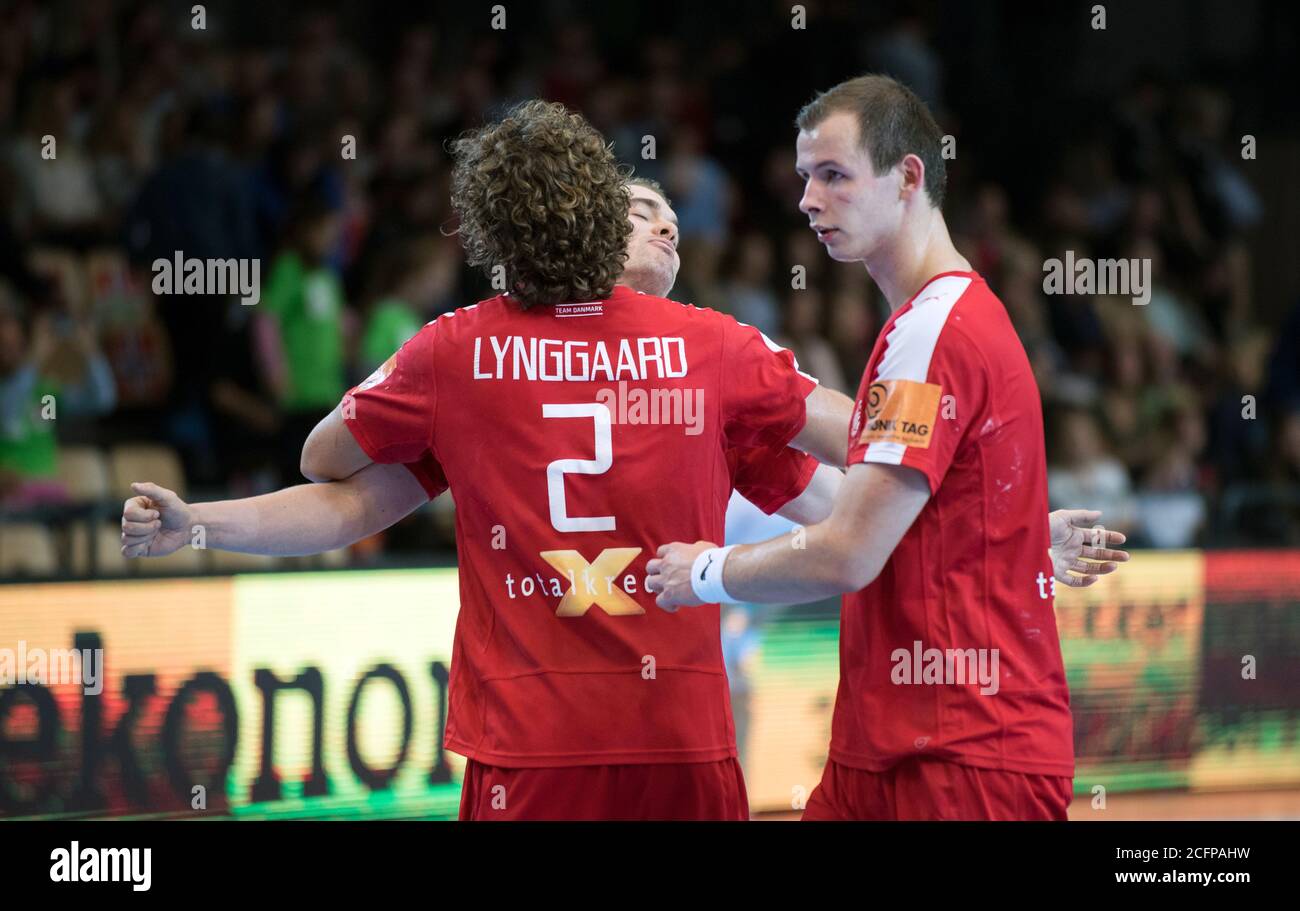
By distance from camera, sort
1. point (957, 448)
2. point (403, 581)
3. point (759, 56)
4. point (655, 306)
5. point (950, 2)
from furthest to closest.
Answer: point (950, 2)
point (759, 56)
point (403, 581)
point (655, 306)
point (957, 448)

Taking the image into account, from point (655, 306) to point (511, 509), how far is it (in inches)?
21.0

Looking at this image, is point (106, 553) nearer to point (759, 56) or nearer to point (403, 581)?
point (403, 581)

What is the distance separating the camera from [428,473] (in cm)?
365

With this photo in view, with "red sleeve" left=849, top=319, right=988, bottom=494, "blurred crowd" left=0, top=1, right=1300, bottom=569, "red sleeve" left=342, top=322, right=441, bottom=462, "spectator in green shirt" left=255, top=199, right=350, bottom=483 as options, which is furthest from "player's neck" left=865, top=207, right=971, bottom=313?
"spectator in green shirt" left=255, top=199, right=350, bottom=483

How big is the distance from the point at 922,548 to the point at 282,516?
142 cm

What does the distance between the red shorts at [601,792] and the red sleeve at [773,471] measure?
727 mm

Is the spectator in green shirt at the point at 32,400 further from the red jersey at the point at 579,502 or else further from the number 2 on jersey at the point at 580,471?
the number 2 on jersey at the point at 580,471

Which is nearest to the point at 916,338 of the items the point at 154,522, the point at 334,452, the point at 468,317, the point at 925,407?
the point at 925,407

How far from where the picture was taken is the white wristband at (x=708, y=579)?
3105 mm

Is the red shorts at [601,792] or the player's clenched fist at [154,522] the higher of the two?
the player's clenched fist at [154,522]

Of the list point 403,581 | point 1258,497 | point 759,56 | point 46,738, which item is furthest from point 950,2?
point 46,738

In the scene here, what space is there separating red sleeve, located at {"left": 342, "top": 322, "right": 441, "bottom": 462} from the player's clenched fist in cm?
42

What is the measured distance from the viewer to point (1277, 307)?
43.6ft

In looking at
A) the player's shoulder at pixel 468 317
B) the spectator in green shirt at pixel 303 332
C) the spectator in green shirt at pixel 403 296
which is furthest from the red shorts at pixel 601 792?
the spectator in green shirt at pixel 303 332
